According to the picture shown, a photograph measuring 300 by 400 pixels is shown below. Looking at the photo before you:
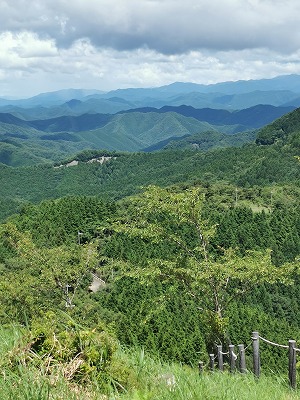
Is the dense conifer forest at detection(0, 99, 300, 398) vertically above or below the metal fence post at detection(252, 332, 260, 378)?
below

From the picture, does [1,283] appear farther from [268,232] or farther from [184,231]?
[268,232]

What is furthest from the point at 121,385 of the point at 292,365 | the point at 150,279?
the point at 150,279

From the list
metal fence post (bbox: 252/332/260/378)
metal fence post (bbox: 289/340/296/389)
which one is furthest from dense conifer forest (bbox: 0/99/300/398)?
metal fence post (bbox: 289/340/296/389)

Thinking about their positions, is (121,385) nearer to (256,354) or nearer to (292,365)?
(292,365)

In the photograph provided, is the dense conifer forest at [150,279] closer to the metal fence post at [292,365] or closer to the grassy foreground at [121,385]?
the grassy foreground at [121,385]

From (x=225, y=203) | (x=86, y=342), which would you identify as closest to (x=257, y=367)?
(x=86, y=342)

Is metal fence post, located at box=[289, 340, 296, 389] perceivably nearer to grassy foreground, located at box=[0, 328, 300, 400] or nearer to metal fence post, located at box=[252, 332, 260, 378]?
metal fence post, located at box=[252, 332, 260, 378]

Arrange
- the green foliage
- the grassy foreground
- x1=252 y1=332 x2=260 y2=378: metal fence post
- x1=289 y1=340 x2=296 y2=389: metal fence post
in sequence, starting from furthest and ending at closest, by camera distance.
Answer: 1. the green foliage
2. x1=252 y1=332 x2=260 y2=378: metal fence post
3. x1=289 y1=340 x2=296 y2=389: metal fence post
4. the grassy foreground

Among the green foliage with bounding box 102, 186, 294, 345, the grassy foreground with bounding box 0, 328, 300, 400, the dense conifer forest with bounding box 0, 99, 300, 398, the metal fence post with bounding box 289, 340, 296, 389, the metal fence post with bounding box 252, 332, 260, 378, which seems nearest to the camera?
the grassy foreground with bounding box 0, 328, 300, 400

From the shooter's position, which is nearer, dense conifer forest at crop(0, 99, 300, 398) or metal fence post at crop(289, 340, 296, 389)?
dense conifer forest at crop(0, 99, 300, 398)
